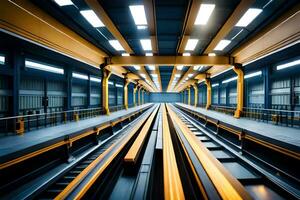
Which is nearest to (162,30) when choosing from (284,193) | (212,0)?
(212,0)

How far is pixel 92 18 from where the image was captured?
557 cm

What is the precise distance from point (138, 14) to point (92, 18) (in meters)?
1.66

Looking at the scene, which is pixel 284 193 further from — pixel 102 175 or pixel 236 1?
pixel 236 1

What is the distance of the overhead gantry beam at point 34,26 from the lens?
446 cm

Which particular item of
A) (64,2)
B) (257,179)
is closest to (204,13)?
(64,2)

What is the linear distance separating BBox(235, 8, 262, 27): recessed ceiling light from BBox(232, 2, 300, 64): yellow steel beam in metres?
0.88

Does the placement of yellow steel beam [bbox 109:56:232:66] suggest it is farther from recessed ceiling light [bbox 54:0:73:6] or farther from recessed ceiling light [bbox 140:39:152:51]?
recessed ceiling light [bbox 54:0:73:6]

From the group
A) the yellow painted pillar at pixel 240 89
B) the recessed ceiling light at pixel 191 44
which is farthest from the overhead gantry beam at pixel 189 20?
the yellow painted pillar at pixel 240 89

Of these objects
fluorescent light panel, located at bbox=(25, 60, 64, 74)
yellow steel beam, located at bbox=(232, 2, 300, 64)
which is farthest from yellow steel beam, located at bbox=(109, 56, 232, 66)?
fluorescent light panel, located at bbox=(25, 60, 64, 74)

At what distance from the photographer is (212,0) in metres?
4.51

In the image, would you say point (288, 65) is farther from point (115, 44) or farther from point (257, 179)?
point (115, 44)

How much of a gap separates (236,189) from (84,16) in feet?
21.0

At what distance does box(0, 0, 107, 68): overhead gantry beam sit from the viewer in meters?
4.46

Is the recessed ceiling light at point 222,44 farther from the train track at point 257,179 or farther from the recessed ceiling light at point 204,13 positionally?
the train track at point 257,179
